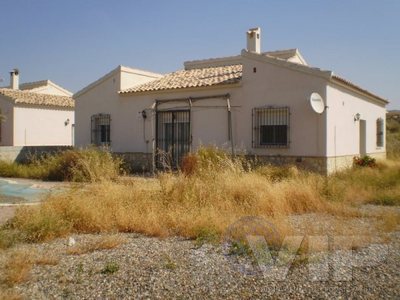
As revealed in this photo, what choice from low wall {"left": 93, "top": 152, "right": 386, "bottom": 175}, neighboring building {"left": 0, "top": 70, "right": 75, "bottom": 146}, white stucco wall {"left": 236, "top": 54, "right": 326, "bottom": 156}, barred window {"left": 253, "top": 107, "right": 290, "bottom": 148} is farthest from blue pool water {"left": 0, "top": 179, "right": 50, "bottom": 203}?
neighboring building {"left": 0, "top": 70, "right": 75, "bottom": 146}

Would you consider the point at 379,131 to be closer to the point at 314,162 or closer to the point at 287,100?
the point at 314,162

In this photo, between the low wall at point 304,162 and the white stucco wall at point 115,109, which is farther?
the white stucco wall at point 115,109

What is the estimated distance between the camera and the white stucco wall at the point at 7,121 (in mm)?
23547

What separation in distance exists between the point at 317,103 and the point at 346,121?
9.74ft

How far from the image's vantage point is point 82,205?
7.38 metres

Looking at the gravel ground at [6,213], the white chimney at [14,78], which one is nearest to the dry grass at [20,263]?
the gravel ground at [6,213]

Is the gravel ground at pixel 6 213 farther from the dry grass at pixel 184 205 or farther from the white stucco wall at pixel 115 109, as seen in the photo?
the white stucco wall at pixel 115 109

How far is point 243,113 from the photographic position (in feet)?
49.9

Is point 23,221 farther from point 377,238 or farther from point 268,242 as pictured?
point 377,238

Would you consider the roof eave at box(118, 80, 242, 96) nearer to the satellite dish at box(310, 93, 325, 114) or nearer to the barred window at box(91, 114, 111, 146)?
the barred window at box(91, 114, 111, 146)

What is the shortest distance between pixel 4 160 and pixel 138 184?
11.8 m

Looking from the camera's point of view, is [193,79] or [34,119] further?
[34,119]

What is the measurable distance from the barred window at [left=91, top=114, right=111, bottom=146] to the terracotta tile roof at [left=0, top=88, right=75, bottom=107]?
6.67 meters

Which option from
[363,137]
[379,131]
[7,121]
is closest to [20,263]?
[363,137]
